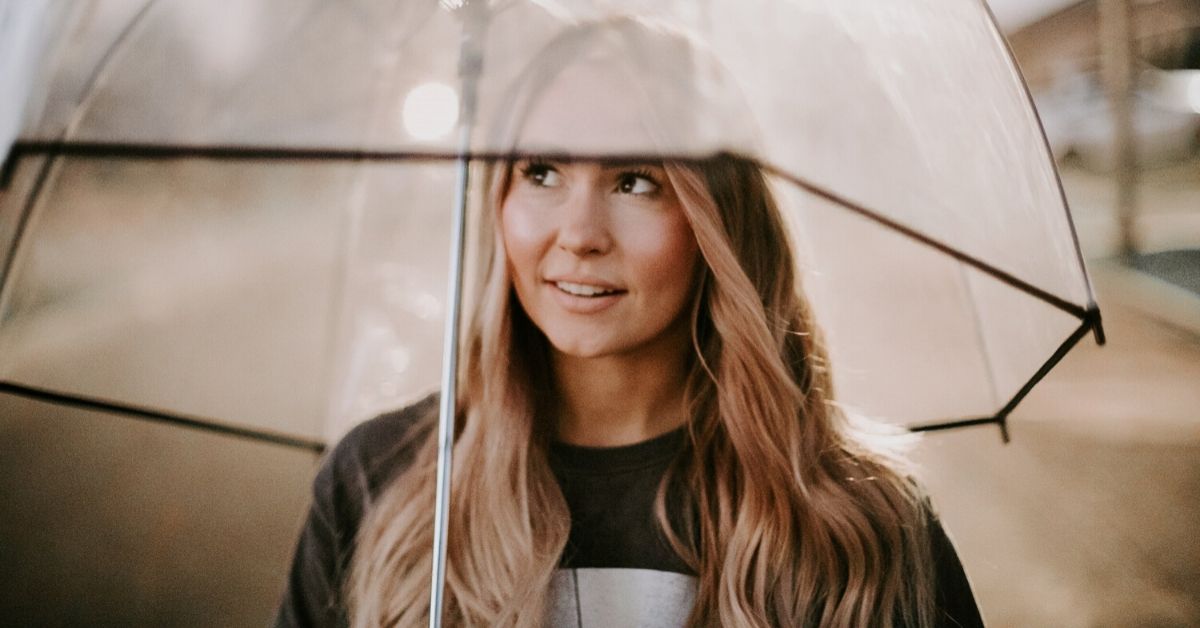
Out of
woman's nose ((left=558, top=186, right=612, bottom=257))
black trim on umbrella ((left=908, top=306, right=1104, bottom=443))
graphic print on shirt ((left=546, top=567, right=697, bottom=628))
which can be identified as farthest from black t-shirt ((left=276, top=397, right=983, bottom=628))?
woman's nose ((left=558, top=186, right=612, bottom=257))

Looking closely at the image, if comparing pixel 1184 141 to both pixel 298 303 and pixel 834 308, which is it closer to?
pixel 834 308

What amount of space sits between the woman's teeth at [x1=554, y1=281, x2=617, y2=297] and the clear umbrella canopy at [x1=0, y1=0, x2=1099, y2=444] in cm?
17

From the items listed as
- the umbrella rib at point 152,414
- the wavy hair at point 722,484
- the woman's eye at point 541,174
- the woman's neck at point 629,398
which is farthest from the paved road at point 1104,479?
the umbrella rib at point 152,414

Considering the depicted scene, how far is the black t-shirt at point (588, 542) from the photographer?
50.5 inches

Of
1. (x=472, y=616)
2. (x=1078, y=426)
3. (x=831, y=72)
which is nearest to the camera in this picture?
(x=831, y=72)

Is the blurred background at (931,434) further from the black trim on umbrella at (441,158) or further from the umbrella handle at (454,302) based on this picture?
the umbrella handle at (454,302)

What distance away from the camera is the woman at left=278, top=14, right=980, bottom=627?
1.25 m

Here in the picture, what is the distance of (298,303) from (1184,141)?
1.57 meters

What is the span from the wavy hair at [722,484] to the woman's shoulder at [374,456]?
25 millimetres

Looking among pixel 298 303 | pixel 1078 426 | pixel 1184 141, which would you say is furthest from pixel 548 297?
pixel 1184 141

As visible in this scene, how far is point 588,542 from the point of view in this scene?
1.32 metres

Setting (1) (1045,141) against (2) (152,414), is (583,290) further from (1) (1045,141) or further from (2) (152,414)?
(2) (152,414)

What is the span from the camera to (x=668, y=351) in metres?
1.38

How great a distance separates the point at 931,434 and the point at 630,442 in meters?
0.44
